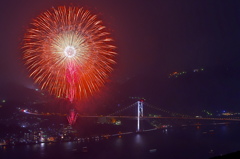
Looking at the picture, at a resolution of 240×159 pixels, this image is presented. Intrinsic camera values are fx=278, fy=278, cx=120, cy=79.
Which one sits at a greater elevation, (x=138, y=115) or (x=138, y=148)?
(x=138, y=115)

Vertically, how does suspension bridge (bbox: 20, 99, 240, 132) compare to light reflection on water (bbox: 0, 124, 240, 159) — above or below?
above

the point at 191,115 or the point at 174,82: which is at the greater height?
the point at 174,82

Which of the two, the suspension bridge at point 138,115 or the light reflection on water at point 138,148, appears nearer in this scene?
the light reflection on water at point 138,148

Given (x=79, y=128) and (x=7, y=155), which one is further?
(x=79, y=128)

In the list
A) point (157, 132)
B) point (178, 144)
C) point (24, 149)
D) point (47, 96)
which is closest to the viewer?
point (24, 149)

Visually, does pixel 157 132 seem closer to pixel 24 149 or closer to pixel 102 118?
pixel 102 118

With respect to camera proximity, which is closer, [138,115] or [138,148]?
[138,148]

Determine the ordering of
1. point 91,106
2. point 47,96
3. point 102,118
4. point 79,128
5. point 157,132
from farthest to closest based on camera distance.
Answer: point 91,106 < point 47,96 < point 102,118 < point 157,132 < point 79,128

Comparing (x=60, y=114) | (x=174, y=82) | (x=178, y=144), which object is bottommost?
(x=178, y=144)

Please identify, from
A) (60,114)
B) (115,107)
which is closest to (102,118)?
(60,114)

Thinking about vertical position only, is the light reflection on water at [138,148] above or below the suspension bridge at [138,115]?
below

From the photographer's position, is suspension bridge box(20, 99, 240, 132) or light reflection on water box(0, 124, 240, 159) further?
suspension bridge box(20, 99, 240, 132)
